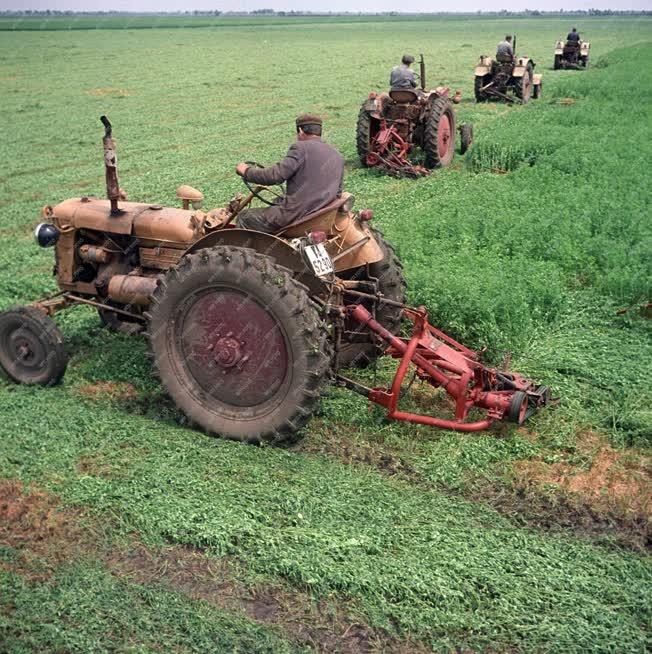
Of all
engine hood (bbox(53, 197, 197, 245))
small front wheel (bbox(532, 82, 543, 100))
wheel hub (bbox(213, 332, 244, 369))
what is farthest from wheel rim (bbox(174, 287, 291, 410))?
small front wheel (bbox(532, 82, 543, 100))

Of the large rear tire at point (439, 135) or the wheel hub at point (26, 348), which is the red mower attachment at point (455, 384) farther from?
the large rear tire at point (439, 135)

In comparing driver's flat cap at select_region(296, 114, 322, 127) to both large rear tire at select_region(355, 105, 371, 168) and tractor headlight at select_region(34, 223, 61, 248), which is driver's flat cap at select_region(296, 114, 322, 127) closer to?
tractor headlight at select_region(34, 223, 61, 248)

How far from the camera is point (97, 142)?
1605cm

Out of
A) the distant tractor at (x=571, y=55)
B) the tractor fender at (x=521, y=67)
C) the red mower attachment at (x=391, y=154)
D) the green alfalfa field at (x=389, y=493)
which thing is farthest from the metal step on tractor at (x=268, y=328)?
the distant tractor at (x=571, y=55)

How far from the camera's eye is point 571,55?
1216 inches

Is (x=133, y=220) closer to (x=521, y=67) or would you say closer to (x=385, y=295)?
(x=385, y=295)

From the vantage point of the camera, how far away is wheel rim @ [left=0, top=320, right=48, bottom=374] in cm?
570

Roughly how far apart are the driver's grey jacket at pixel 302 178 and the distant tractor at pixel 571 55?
2885 centimetres

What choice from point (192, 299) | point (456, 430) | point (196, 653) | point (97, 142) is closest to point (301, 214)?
point (192, 299)

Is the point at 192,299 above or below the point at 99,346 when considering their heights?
above

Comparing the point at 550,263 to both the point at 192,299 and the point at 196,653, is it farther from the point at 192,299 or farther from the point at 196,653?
the point at 196,653

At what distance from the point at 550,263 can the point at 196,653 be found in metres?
5.03

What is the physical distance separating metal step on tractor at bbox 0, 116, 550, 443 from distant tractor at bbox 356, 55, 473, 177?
7.06 meters

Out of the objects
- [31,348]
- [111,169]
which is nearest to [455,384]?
[111,169]
